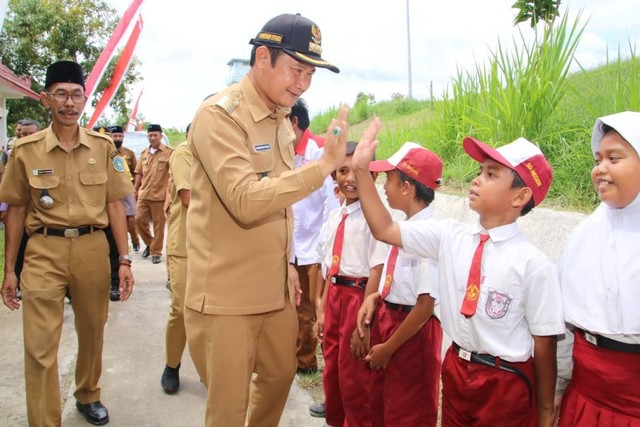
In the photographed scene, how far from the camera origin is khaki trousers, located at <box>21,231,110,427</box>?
2.99 m

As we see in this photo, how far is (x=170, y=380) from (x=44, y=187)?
61.7 inches

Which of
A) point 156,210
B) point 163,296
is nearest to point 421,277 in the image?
point 163,296

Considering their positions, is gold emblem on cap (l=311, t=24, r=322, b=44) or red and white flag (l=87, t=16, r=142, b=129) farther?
red and white flag (l=87, t=16, r=142, b=129)

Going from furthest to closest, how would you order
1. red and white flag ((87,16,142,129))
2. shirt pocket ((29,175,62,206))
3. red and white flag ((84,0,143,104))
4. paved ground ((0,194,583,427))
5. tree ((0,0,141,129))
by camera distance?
tree ((0,0,141,129)) < red and white flag ((87,16,142,129)) < red and white flag ((84,0,143,104)) < shirt pocket ((29,175,62,206)) < paved ground ((0,194,583,427))

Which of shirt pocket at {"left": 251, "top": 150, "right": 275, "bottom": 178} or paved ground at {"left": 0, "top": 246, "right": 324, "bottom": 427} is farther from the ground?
shirt pocket at {"left": 251, "top": 150, "right": 275, "bottom": 178}

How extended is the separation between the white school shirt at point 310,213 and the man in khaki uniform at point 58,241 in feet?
4.54

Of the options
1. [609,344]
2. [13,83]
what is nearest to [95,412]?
[609,344]

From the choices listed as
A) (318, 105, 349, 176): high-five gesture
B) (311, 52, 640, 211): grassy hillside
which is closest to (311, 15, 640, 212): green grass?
(311, 52, 640, 211): grassy hillside

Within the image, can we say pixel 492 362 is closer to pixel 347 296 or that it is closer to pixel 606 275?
pixel 606 275

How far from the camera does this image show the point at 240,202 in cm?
194

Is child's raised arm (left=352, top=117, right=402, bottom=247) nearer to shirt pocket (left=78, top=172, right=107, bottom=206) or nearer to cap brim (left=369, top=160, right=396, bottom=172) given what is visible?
cap brim (left=369, top=160, right=396, bottom=172)

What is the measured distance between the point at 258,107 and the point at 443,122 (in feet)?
10.8

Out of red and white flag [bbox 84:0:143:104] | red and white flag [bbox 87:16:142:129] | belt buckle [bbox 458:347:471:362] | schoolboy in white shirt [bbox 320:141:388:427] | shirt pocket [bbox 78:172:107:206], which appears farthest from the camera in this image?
red and white flag [bbox 87:16:142:129]

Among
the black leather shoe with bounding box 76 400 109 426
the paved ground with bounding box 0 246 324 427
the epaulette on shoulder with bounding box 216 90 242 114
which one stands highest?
the epaulette on shoulder with bounding box 216 90 242 114
